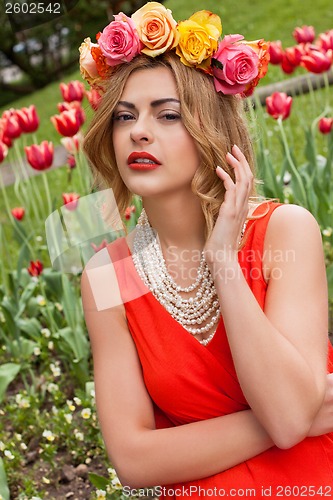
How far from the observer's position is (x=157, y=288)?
189cm

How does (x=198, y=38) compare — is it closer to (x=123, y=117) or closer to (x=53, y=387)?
(x=123, y=117)

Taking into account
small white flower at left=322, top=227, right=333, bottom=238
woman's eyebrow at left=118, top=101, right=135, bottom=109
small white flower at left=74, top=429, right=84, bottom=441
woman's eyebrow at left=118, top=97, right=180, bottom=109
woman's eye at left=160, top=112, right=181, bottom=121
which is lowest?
small white flower at left=74, top=429, right=84, bottom=441

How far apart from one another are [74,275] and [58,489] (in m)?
1.29

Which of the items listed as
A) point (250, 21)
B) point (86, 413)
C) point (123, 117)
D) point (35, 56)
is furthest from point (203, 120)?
point (35, 56)

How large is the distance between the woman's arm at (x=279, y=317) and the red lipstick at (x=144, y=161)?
5.4 inches

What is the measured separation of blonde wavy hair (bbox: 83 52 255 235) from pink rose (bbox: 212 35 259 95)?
0.09ft

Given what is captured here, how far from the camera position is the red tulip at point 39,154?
125 inches

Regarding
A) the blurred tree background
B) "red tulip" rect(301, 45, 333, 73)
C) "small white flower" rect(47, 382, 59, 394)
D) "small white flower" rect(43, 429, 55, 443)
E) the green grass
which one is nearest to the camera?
"small white flower" rect(43, 429, 55, 443)

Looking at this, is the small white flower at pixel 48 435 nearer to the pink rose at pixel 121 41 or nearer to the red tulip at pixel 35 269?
the red tulip at pixel 35 269

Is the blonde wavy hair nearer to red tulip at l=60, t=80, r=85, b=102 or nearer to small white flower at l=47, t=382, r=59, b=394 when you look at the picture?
small white flower at l=47, t=382, r=59, b=394

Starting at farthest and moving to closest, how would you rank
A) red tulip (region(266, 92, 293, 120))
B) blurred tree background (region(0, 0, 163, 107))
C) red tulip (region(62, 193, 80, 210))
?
blurred tree background (region(0, 0, 163, 107))
red tulip (region(266, 92, 293, 120))
red tulip (region(62, 193, 80, 210))

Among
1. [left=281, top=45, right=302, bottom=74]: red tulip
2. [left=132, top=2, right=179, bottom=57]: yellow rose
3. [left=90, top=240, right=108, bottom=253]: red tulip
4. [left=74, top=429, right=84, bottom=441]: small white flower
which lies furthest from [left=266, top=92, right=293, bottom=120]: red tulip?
[left=132, top=2, right=179, bottom=57]: yellow rose

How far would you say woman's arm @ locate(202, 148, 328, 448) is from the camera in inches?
62.7

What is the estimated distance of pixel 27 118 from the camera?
3385mm
